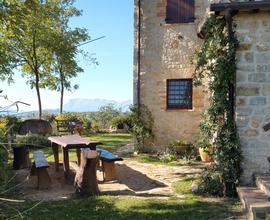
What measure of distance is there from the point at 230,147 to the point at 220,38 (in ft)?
6.33

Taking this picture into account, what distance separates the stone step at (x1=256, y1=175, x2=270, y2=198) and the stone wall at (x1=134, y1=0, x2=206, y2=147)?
630cm

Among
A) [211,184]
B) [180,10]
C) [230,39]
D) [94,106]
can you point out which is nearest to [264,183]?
[211,184]

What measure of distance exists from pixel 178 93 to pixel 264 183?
7.29m

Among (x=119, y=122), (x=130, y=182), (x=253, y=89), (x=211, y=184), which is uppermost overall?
(x=253, y=89)

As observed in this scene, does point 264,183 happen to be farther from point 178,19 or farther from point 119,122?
point 119,122

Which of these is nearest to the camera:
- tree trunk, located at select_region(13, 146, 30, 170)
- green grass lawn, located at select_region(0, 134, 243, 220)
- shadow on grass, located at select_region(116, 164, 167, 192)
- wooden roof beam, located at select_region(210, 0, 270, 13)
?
green grass lawn, located at select_region(0, 134, 243, 220)

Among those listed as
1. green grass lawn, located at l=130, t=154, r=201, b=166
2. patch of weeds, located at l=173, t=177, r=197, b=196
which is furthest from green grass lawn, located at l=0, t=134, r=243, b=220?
green grass lawn, located at l=130, t=154, r=201, b=166

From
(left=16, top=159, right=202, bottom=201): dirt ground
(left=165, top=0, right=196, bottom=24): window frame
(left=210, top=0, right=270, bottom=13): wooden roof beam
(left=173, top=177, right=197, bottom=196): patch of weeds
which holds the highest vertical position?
(left=165, top=0, right=196, bottom=24): window frame

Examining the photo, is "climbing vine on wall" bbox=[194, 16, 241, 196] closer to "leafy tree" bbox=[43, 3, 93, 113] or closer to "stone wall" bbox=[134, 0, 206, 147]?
"stone wall" bbox=[134, 0, 206, 147]

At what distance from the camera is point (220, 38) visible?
726 cm

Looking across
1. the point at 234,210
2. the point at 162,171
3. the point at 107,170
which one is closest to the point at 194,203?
the point at 234,210

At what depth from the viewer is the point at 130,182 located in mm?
8641

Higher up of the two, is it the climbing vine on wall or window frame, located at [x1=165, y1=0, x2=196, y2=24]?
window frame, located at [x1=165, y1=0, x2=196, y2=24]

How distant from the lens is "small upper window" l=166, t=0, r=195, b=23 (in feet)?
43.6
